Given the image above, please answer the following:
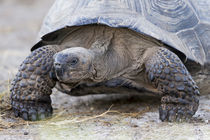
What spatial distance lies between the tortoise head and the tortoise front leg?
295 millimetres

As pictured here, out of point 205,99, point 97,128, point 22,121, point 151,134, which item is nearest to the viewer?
point 151,134

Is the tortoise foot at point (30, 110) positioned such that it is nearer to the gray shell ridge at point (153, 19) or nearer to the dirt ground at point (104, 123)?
the dirt ground at point (104, 123)

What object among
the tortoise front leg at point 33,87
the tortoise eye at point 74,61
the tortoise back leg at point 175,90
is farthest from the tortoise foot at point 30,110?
the tortoise back leg at point 175,90

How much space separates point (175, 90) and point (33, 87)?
4.26ft

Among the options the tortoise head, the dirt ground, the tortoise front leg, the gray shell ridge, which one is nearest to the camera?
the dirt ground

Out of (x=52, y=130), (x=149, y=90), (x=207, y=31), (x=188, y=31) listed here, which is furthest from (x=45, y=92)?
(x=207, y=31)

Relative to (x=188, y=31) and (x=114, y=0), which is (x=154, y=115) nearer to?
(x=188, y=31)

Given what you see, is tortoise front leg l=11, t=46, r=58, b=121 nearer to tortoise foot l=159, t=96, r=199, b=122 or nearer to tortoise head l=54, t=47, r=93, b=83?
tortoise head l=54, t=47, r=93, b=83

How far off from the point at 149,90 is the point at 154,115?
0.31 metres

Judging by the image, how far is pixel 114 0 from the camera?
3.78m

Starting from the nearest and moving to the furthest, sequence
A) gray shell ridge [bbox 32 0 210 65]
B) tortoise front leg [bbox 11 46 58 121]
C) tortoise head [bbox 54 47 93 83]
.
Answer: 1. tortoise head [bbox 54 47 93 83]
2. tortoise front leg [bbox 11 46 58 121]
3. gray shell ridge [bbox 32 0 210 65]

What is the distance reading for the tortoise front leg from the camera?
342 centimetres

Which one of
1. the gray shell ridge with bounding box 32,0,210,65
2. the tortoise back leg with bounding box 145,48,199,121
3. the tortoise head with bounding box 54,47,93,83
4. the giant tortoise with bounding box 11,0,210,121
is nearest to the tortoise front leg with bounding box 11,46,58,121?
the giant tortoise with bounding box 11,0,210,121

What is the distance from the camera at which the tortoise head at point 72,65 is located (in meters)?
3.14
